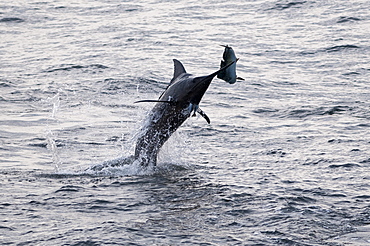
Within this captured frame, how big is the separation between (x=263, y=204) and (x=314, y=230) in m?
1.07

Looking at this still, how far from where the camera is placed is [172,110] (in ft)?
32.7

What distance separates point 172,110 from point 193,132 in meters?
3.28

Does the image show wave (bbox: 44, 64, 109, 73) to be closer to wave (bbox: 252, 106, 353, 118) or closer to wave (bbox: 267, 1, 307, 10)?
wave (bbox: 252, 106, 353, 118)

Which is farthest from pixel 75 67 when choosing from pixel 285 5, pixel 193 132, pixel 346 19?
pixel 285 5

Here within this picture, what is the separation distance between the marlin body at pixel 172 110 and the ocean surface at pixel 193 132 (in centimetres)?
34

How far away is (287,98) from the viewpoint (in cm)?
1551

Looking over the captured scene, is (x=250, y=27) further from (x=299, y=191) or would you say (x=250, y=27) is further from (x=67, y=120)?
(x=299, y=191)

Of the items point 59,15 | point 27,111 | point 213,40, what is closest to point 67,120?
point 27,111

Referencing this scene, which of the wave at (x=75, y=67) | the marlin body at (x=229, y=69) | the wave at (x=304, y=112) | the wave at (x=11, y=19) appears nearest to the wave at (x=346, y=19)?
the wave at (x=75, y=67)

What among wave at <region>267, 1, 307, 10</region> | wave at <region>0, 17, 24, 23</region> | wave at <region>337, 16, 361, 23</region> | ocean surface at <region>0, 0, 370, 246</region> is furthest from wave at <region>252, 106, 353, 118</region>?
wave at <region>0, 17, 24, 23</region>

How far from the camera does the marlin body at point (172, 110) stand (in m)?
9.62

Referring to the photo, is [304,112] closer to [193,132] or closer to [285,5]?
[193,132]

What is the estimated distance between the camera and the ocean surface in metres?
8.55

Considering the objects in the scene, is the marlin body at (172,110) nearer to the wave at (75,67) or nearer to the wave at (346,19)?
the wave at (75,67)
